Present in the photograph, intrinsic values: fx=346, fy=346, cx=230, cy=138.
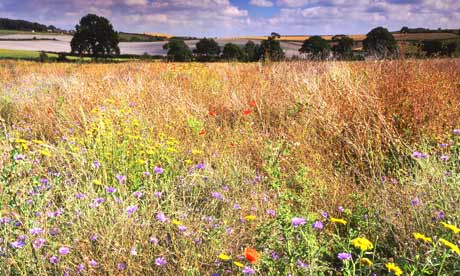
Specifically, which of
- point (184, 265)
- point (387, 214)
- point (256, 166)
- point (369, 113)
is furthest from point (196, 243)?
point (369, 113)

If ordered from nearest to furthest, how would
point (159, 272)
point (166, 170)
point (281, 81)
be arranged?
point (159, 272) < point (166, 170) < point (281, 81)

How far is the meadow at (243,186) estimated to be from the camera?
191 cm

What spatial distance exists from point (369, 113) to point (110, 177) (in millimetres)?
3063

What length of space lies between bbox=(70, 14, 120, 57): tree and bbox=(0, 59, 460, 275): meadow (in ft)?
176

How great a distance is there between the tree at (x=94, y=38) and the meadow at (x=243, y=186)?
53.5 meters

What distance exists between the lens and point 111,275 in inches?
71.4

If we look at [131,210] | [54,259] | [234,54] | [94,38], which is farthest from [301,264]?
[94,38]

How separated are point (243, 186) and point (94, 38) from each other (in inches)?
2382

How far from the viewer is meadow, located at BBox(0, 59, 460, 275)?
1.91m

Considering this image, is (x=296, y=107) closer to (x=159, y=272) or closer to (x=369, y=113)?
(x=369, y=113)

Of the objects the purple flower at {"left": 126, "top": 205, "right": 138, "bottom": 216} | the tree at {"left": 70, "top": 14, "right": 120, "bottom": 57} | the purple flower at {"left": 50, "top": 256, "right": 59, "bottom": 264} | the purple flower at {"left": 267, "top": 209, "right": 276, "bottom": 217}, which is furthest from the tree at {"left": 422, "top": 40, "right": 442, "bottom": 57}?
the tree at {"left": 70, "top": 14, "right": 120, "bottom": 57}

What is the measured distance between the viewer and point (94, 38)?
186 feet

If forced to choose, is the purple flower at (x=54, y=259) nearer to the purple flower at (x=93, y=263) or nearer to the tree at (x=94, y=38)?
the purple flower at (x=93, y=263)

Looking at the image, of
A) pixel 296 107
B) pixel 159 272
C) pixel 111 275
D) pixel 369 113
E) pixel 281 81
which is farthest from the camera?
pixel 281 81
